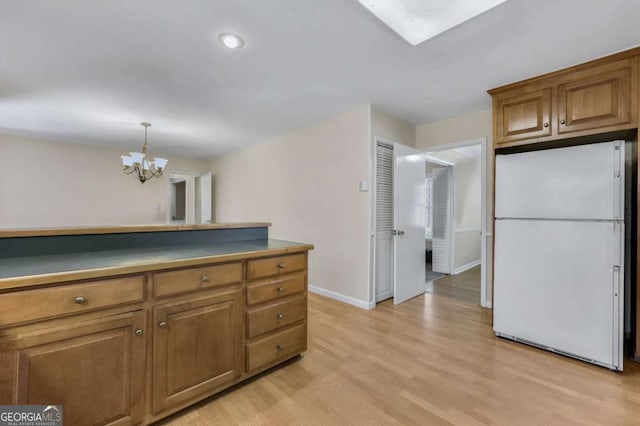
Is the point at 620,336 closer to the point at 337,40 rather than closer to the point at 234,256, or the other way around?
the point at 234,256

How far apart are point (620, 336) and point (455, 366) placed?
3.78ft

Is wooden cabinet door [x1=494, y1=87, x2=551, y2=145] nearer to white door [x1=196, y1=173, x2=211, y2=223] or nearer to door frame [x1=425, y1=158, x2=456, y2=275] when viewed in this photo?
door frame [x1=425, y1=158, x2=456, y2=275]

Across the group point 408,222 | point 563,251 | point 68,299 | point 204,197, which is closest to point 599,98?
point 563,251

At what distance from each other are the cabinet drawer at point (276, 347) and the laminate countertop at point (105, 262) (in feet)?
2.00

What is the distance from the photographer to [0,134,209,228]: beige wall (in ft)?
14.6

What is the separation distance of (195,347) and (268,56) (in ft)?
7.03

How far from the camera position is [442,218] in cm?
506

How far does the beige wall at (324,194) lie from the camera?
330cm

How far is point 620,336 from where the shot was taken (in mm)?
1935

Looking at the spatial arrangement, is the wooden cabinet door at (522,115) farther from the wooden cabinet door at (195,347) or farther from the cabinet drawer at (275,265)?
the wooden cabinet door at (195,347)

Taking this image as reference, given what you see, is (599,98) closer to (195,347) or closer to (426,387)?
(426,387)

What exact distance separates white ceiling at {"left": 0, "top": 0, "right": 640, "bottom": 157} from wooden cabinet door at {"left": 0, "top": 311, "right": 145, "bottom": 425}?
1843 millimetres

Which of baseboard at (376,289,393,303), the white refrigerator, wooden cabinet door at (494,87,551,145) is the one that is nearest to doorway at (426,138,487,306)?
baseboard at (376,289,393,303)

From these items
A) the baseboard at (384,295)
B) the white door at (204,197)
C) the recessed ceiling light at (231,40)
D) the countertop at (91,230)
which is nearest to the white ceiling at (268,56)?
the recessed ceiling light at (231,40)
